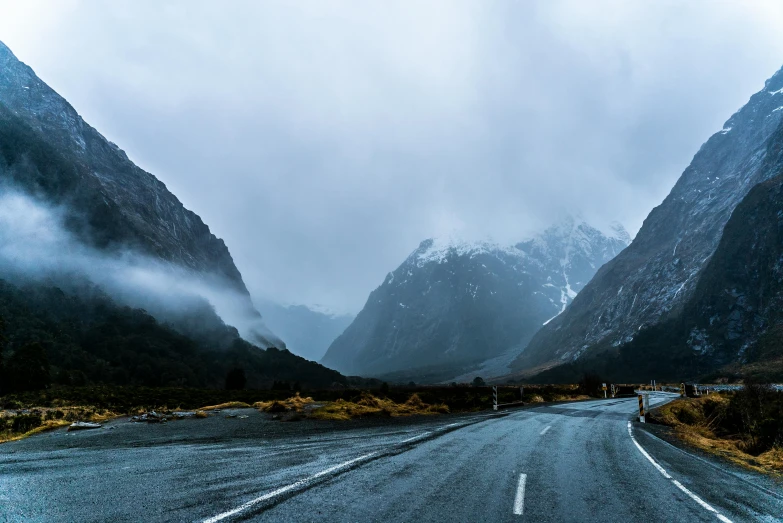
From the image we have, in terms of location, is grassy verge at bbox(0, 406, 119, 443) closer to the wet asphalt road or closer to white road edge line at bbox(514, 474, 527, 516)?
the wet asphalt road

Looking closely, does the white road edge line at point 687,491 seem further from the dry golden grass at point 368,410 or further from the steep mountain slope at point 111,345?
the steep mountain slope at point 111,345

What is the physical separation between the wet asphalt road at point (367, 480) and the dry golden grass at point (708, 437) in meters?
1.44

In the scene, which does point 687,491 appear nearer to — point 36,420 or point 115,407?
point 36,420

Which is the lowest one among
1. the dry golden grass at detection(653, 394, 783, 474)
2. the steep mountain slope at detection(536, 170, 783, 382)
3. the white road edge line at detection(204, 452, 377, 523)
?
the dry golden grass at detection(653, 394, 783, 474)

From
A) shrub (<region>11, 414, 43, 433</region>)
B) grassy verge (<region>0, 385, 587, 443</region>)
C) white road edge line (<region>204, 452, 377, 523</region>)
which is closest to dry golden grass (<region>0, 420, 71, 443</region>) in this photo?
grassy verge (<region>0, 385, 587, 443</region>)

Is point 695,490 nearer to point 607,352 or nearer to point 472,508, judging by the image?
point 472,508

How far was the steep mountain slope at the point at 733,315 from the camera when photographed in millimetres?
110506

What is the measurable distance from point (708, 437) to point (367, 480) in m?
19.6

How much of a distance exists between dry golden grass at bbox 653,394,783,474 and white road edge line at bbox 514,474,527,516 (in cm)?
813

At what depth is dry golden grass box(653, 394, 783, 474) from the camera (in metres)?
13.7

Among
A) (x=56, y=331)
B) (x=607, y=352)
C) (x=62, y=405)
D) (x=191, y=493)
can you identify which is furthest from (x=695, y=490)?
(x=607, y=352)

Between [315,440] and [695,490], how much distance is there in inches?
434

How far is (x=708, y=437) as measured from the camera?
2077 cm

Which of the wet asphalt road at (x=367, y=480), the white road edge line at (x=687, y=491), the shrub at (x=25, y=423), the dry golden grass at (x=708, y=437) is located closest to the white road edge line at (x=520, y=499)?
the wet asphalt road at (x=367, y=480)
